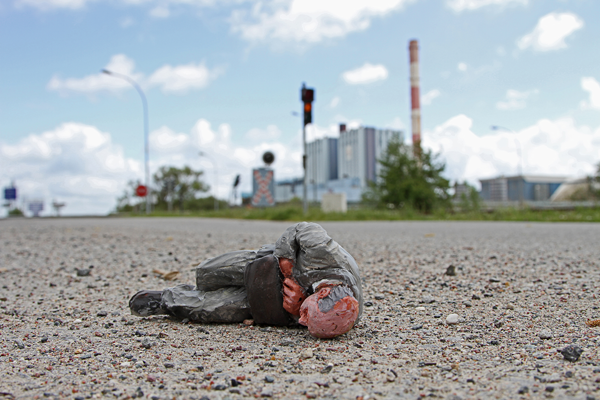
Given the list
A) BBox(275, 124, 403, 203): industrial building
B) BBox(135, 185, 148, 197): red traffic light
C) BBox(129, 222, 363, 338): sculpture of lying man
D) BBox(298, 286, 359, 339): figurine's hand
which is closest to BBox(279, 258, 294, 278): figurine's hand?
BBox(129, 222, 363, 338): sculpture of lying man

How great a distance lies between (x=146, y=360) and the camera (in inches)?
74.7

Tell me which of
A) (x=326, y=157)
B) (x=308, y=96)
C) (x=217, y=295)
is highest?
(x=326, y=157)

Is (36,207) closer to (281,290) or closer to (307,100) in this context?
(307,100)

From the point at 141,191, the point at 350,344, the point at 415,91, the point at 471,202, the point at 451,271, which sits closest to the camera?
the point at 350,344

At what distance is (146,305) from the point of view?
2533 mm

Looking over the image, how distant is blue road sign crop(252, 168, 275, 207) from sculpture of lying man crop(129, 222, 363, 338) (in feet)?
49.4

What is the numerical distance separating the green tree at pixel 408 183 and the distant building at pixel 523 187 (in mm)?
42491

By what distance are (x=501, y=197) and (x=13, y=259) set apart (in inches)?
2484

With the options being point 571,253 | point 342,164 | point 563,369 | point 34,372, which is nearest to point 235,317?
point 34,372

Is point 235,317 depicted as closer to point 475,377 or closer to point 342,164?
point 475,377

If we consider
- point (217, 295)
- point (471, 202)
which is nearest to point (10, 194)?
point (471, 202)

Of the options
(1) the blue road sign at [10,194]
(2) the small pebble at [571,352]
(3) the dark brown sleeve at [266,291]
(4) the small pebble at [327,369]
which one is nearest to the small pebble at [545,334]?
(2) the small pebble at [571,352]

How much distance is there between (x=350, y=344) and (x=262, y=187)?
1586 centimetres

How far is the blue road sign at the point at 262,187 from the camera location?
57.7ft
